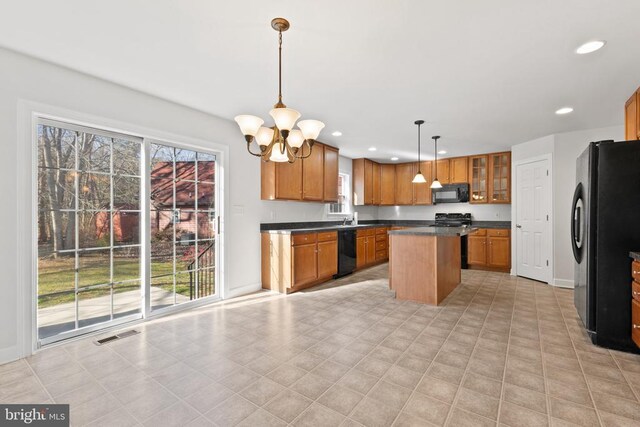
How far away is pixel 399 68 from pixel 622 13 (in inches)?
56.2

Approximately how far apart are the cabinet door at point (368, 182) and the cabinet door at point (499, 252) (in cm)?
260

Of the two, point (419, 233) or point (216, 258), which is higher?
point (419, 233)

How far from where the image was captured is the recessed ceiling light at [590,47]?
87.1 inches

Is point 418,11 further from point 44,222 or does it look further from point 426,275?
point 44,222

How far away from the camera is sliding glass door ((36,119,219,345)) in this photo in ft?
8.89

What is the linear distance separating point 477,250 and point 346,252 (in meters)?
2.80

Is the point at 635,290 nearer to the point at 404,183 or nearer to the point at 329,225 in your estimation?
the point at 329,225

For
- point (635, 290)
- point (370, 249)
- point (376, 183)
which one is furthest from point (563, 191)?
point (376, 183)

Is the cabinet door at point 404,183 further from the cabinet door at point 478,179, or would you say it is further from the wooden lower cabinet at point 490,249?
the wooden lower cabinet at point 490,249

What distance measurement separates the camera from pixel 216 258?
4.02 meters

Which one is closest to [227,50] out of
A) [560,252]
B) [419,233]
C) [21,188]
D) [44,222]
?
[21,188]

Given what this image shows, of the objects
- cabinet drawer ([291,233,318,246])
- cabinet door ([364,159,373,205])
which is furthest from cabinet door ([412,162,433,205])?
cabinet drawer ([291,233,318,246])

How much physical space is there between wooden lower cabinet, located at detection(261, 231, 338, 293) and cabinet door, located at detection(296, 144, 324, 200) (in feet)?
2.53

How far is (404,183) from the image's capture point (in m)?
7.32
